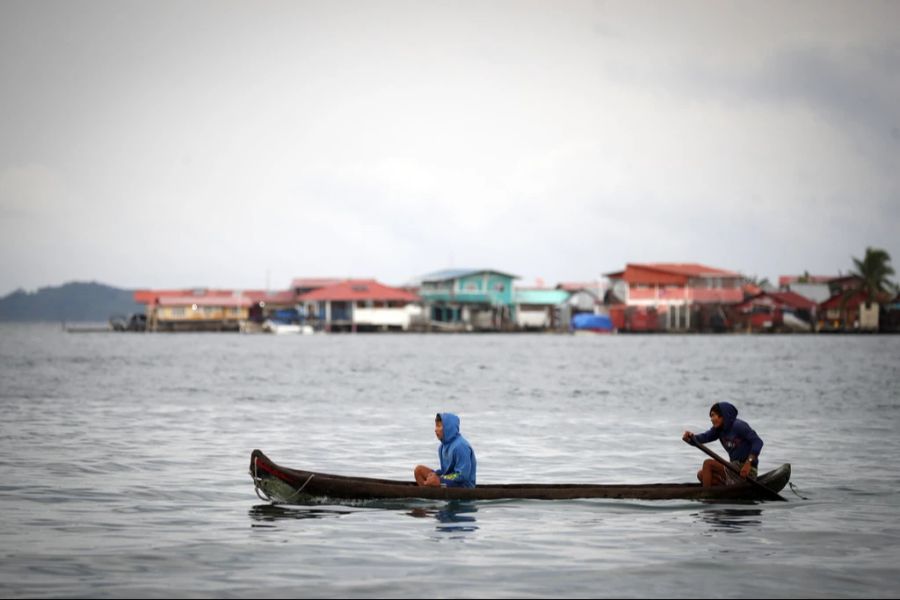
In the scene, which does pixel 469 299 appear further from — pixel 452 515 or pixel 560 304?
pixel 452 515

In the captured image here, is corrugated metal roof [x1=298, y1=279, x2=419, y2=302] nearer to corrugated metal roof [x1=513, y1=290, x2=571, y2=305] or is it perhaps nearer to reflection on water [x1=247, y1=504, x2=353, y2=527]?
corrugated metal roof [x1=513, y1=290, x2=571, y2=305]

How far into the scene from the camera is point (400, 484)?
563 inches

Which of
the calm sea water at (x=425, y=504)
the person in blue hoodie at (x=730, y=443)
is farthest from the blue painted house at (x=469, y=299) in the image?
the person in blue hoodie at (x=730, y=443)

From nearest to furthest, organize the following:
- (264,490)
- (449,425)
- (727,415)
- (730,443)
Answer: (449,425)
(264,490)
(727,415)
(730,443)

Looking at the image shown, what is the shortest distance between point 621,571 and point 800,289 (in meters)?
115

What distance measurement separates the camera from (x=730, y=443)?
14.9m

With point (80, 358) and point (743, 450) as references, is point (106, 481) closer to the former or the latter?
point (743, 450)

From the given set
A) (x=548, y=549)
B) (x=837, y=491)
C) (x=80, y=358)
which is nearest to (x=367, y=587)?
(x=548, y=549)

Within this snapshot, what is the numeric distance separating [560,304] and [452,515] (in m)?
114

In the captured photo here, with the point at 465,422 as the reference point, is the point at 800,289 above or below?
above

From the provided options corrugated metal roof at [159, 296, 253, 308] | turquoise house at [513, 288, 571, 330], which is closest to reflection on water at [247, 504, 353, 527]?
turquoise house at [513, 288, 571, 330]

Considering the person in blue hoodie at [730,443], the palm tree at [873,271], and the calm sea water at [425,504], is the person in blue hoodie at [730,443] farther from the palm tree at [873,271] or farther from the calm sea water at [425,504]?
the palm tree at [873,271]

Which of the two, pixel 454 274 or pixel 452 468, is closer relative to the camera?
pixel 452 468

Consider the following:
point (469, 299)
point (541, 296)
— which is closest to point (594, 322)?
point (541, 296)
